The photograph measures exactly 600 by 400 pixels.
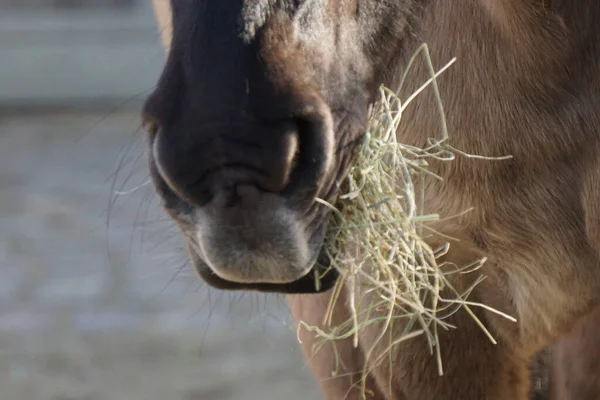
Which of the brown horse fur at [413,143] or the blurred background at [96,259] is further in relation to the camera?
the blurred background at [96,259]

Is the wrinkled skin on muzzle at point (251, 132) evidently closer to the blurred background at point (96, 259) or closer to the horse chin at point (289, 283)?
the horse chin at point (289, 283)

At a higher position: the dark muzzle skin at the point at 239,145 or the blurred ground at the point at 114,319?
the dark muzzle skin at the point at 239,145

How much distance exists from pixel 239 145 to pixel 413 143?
0.56 m

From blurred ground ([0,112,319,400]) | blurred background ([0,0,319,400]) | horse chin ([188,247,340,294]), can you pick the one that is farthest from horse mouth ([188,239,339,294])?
blurred ground ([0,112,319,400])

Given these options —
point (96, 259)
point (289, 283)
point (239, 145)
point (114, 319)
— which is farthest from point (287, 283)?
point (96, 259)

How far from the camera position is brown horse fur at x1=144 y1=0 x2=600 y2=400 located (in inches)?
49.1

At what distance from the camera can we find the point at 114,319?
161 inches

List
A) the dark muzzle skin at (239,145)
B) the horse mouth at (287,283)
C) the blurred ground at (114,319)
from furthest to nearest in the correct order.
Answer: the blurred ground at (114,319), the horse mouth at (287,283), the dark muzzle skin at (239,145)

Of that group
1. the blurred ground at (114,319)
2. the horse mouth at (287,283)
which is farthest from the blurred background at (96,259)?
the horse mouth at (287,283)

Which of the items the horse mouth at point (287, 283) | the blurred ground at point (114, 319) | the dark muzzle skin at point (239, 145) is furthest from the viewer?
the blurred ground at point (114, 319)

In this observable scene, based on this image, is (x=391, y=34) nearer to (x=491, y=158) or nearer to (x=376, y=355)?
(x=491, y=158)

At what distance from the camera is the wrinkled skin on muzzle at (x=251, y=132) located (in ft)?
4.03

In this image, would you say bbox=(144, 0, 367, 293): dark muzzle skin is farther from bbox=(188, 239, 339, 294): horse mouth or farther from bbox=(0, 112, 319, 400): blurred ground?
bbox=(0, 112, 319, 400): blurred ground

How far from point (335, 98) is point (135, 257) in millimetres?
3456
